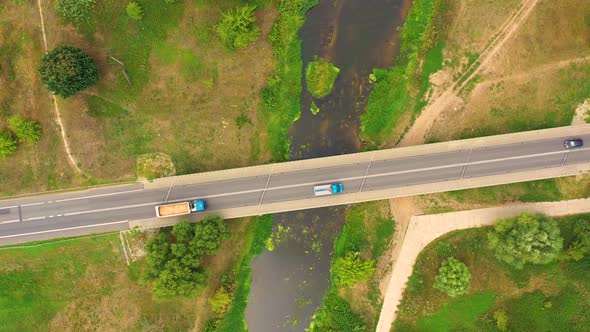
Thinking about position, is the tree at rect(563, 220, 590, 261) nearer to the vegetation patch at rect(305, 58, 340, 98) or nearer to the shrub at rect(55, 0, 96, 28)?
the vegetation patch at rect(305, 58, 340, 98)

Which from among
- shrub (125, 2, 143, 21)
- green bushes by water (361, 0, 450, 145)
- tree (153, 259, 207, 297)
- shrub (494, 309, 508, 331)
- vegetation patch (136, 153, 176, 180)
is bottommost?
shrub (494, 309, 508, 331)

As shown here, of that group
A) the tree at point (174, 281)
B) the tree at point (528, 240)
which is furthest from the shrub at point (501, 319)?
the tree at point (174, 281)

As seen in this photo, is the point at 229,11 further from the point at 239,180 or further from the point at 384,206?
the point at 384,206

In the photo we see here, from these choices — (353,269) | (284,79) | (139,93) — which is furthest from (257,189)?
(139,93)

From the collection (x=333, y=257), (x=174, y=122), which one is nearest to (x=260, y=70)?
(x=174, y=122)

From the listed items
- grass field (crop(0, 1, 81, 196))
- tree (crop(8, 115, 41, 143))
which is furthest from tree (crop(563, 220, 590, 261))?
tree (crop(8, 115, 41, 143))

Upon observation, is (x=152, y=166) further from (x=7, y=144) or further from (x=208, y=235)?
(x=7, y=144)
